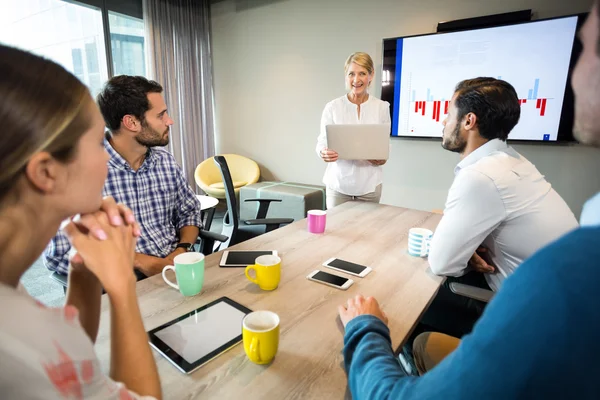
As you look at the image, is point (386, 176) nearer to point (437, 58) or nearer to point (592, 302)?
point (437, 58)

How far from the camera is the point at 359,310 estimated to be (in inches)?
35.4

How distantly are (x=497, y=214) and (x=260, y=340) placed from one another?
1.02m

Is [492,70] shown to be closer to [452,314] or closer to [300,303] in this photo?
[452,314]

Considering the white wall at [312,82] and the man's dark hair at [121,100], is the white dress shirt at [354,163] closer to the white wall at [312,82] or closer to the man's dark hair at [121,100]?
the white wall at [312,82]

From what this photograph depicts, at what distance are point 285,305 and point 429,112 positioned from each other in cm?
296

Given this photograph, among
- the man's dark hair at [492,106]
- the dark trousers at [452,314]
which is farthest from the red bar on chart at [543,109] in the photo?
the dark trousers at [452,314]

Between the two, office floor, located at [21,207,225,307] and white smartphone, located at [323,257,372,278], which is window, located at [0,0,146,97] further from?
white smartphone, located at [323,257,372,278]

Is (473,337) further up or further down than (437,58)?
further down

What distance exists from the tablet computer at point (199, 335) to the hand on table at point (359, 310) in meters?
0.27

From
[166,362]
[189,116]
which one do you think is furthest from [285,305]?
[189,116]

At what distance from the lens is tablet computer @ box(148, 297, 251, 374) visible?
78 centimetres

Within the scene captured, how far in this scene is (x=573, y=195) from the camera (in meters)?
2.94

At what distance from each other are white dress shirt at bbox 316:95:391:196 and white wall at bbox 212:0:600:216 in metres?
1.15

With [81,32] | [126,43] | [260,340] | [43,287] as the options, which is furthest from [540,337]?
[126,43]
